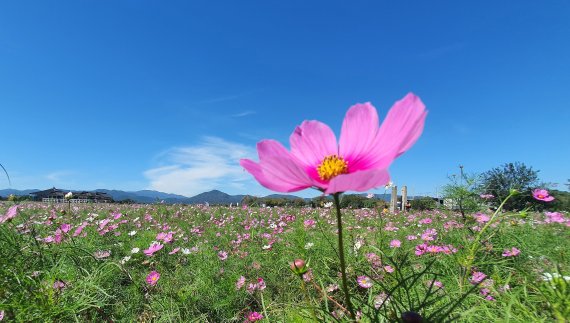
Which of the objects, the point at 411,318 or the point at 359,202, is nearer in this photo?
the point at 411,318

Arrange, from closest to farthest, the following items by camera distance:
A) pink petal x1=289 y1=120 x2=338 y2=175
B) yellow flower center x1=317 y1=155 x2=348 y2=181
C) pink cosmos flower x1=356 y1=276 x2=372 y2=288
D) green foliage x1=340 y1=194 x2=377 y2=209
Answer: yellow flower center x1=317 y1=155 x2=348 y2=181 → pink petal x1=289 y1=120 x2=338 y2=175 → pink cosmos flower x1=356 y1=276 x2=372 y2=288 → green foliage x1=340 y1=194 x2=377 y2=209

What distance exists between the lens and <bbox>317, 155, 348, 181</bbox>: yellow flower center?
0.64m

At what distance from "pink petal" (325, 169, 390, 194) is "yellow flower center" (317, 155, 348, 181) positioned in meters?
0.14

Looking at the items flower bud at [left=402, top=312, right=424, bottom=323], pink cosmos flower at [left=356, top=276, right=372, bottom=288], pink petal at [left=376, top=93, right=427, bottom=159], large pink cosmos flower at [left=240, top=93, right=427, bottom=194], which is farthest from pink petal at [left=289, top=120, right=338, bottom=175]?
pink cosmos flower at [left=356, top=276, right=372, bottom=288]

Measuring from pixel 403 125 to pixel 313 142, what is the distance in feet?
0.82

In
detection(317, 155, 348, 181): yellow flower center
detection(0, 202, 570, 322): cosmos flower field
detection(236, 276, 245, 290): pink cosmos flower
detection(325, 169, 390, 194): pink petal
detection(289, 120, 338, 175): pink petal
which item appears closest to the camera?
detection(325, 169, 390, 194): pink petal

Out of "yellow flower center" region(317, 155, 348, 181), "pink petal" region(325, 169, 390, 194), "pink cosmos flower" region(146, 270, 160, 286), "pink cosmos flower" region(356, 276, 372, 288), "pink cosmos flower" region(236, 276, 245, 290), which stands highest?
"yellow flower center" region(317, 155, 348, 181)

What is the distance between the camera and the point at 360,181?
47 cm

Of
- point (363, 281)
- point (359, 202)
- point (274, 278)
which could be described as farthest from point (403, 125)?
point (359, 202)

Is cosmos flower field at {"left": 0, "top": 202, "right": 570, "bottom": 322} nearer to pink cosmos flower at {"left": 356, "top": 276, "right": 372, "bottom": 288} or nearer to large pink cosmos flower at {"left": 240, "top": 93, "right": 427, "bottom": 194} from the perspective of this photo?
pink cosmos flower at {"left": 356, "top": 276, "right": 372, "bottom": 288}

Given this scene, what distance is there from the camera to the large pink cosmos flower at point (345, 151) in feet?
1.63

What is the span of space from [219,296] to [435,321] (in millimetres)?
1969

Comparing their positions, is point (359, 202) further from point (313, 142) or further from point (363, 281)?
point (313, 142)

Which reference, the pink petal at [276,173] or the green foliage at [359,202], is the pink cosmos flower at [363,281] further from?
the pink petal at [276,173]
